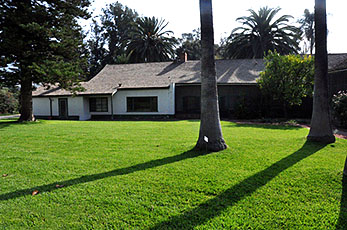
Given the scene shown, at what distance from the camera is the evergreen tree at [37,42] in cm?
1399

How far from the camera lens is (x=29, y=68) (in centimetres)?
1418

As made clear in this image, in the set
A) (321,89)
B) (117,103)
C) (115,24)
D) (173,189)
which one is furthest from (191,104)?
(115,24)

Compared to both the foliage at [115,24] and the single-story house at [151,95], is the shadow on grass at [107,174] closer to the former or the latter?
the single-story house at [151,95]

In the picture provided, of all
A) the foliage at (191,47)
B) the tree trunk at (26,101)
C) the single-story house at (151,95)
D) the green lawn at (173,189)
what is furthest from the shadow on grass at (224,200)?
the foliage at (191,47)

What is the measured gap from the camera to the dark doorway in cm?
2173

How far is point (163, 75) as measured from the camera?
72.9 ft

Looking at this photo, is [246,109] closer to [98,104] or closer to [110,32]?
[98,104]

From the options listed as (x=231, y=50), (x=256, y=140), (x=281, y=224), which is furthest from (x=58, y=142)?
(x=231, y=50)

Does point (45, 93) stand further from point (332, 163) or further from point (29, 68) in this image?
point (332, 163)

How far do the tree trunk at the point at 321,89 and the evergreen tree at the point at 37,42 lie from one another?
43.1 ft

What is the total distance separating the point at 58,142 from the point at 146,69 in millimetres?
17047

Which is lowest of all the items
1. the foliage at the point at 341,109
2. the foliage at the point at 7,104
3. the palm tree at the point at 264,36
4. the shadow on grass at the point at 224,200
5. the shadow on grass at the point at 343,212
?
the shadow on grass at the point at 343,212

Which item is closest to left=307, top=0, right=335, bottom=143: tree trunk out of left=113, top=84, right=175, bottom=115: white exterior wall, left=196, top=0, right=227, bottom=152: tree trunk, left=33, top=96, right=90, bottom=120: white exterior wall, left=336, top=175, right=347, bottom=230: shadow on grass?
left=196, top=0, right=227, bottom=152: tree trunk

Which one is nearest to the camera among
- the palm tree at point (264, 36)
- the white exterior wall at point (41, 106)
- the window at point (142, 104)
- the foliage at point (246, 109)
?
the foliage at point (246, 109)
